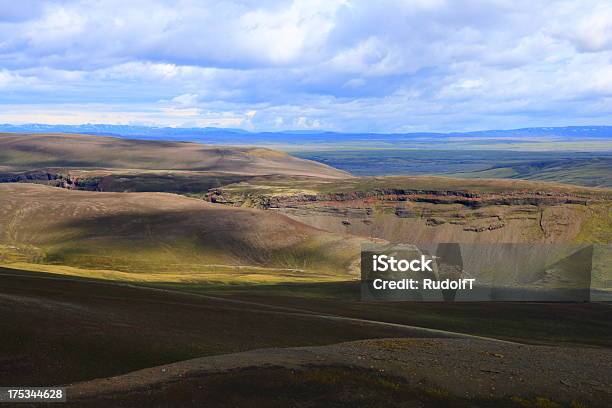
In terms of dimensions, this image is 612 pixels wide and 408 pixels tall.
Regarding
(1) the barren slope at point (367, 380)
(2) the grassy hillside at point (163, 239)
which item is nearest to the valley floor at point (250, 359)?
(1) the barren slope at point (367, 380)

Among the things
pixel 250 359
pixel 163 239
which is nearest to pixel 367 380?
pixel 250 359

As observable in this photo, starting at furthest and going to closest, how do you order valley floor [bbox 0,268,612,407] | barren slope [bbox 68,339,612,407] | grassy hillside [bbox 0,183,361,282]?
grassy hillside [bbox 0,183,361,282] → valley floor [bbox 0,268,612,407] → barren slope [bbox 68,339,612,407]

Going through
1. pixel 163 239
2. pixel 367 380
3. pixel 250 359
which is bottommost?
pixel 163 239

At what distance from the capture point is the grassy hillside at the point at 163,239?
13288 centimetres

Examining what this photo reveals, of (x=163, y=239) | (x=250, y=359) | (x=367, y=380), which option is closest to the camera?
(x=367, y=380)

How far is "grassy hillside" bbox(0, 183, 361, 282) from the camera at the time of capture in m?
133

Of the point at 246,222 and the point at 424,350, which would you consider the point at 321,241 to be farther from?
the point at 424,350

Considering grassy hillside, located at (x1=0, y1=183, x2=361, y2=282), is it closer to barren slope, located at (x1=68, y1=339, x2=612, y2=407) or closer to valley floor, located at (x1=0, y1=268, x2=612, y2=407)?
valley floor, located at (x1=0, y1=268, x2=612, y2=407)

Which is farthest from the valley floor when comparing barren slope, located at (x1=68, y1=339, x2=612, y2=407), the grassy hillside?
the grassy hillside

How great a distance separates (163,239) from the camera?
153750mm

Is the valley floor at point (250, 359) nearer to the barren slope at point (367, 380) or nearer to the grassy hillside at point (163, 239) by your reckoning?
the barren slope at point (367, 380)

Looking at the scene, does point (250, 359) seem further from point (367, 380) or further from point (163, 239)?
point (163, 239)

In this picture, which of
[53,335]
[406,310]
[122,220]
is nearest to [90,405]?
[53,335]

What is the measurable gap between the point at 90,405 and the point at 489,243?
16517 centimetres
